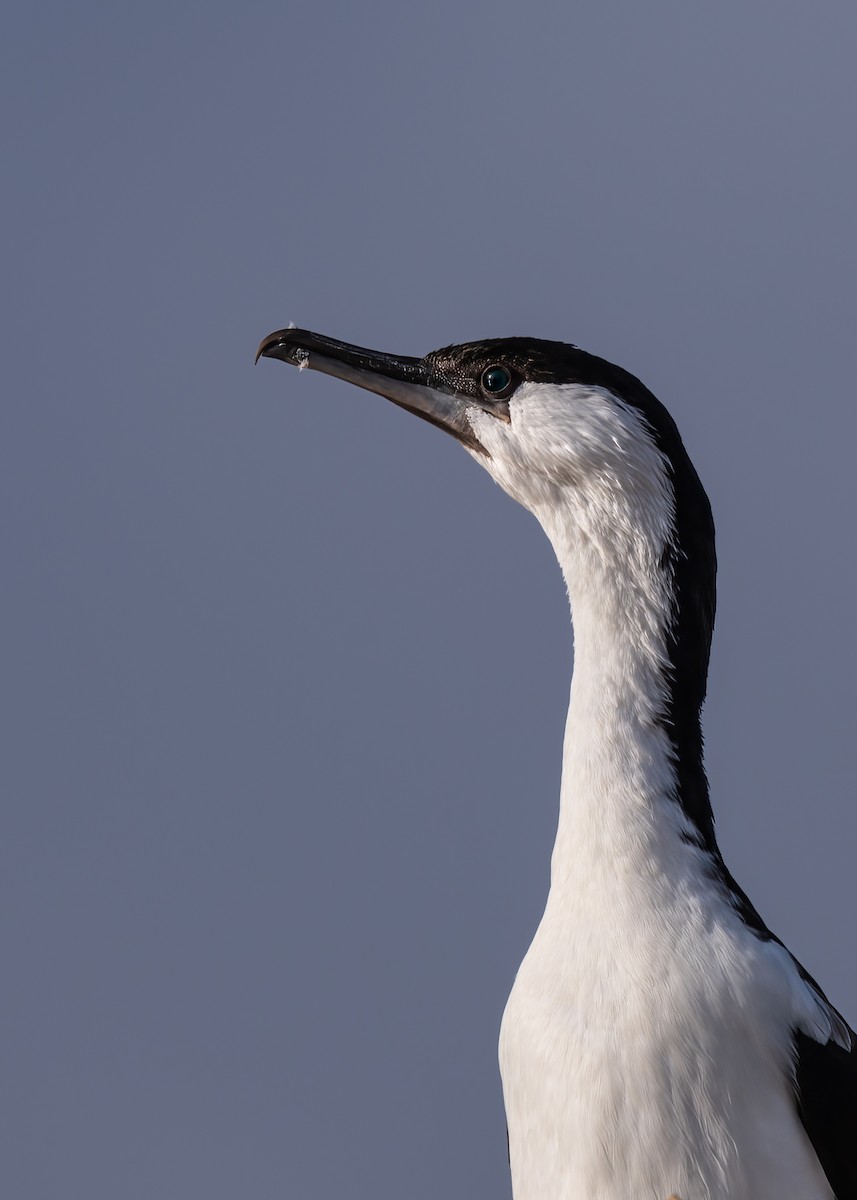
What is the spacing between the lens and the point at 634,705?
354 cm

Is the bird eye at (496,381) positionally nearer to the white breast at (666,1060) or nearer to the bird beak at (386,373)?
the bird beak at (386,373)

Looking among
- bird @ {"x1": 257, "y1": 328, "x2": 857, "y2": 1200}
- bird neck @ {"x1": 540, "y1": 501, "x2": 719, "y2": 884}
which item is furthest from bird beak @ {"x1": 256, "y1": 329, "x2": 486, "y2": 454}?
bird neck @ {"x1": 540, "y1": 501, "x2": 719, "y2": 884}

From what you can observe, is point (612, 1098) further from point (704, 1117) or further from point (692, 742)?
point (692, 742)

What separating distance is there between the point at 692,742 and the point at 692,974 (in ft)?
1.81

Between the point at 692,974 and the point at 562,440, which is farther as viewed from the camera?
the point at 562,440

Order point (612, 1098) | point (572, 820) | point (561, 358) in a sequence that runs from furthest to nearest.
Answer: point (561, 358) → point (572, 820) → point (612, 1098)

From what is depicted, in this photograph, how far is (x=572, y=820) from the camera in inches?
139

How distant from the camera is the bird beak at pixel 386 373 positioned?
404cm

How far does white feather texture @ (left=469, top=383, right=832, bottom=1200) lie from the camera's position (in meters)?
3.26

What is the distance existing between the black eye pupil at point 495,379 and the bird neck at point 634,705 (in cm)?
46

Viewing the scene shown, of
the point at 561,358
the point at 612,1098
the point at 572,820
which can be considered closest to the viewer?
the point at 612,1098

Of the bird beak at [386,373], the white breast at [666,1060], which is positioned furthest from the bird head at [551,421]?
the white breast at [666,1060]

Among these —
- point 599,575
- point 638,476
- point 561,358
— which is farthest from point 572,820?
point 561,358

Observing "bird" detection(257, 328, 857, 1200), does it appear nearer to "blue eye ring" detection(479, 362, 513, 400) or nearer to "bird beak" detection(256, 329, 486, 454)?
"blue eye ring" detection(479, 362, 513, 400)
